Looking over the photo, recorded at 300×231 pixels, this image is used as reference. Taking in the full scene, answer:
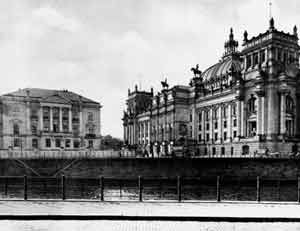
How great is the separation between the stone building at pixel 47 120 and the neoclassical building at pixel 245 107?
72.6ft

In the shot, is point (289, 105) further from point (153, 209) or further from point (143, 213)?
point (143, 213)

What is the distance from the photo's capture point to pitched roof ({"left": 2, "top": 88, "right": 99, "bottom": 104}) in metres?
76.5

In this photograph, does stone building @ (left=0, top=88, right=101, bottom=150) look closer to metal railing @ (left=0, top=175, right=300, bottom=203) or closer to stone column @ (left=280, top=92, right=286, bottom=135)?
metal railing @ (left=0, top=175, right=300, bottom=203)

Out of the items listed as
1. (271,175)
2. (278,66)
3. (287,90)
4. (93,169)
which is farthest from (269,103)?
(93,169)

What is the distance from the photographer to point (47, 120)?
78.1m

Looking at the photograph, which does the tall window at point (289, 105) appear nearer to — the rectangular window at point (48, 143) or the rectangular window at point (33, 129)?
the rectangular window at point (48, 143)

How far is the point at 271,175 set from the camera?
135 feet

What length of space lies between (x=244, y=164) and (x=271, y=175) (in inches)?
153

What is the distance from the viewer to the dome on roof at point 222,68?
89.6 meters

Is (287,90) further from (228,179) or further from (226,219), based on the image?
(226,219)

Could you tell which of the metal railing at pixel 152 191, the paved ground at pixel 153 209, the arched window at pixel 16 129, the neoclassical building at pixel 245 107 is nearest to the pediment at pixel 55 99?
the arched window at pixel 16 129

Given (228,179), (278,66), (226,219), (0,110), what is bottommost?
(228,179)

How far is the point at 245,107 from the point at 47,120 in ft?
165

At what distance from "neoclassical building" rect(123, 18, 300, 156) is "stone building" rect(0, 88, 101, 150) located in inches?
871
